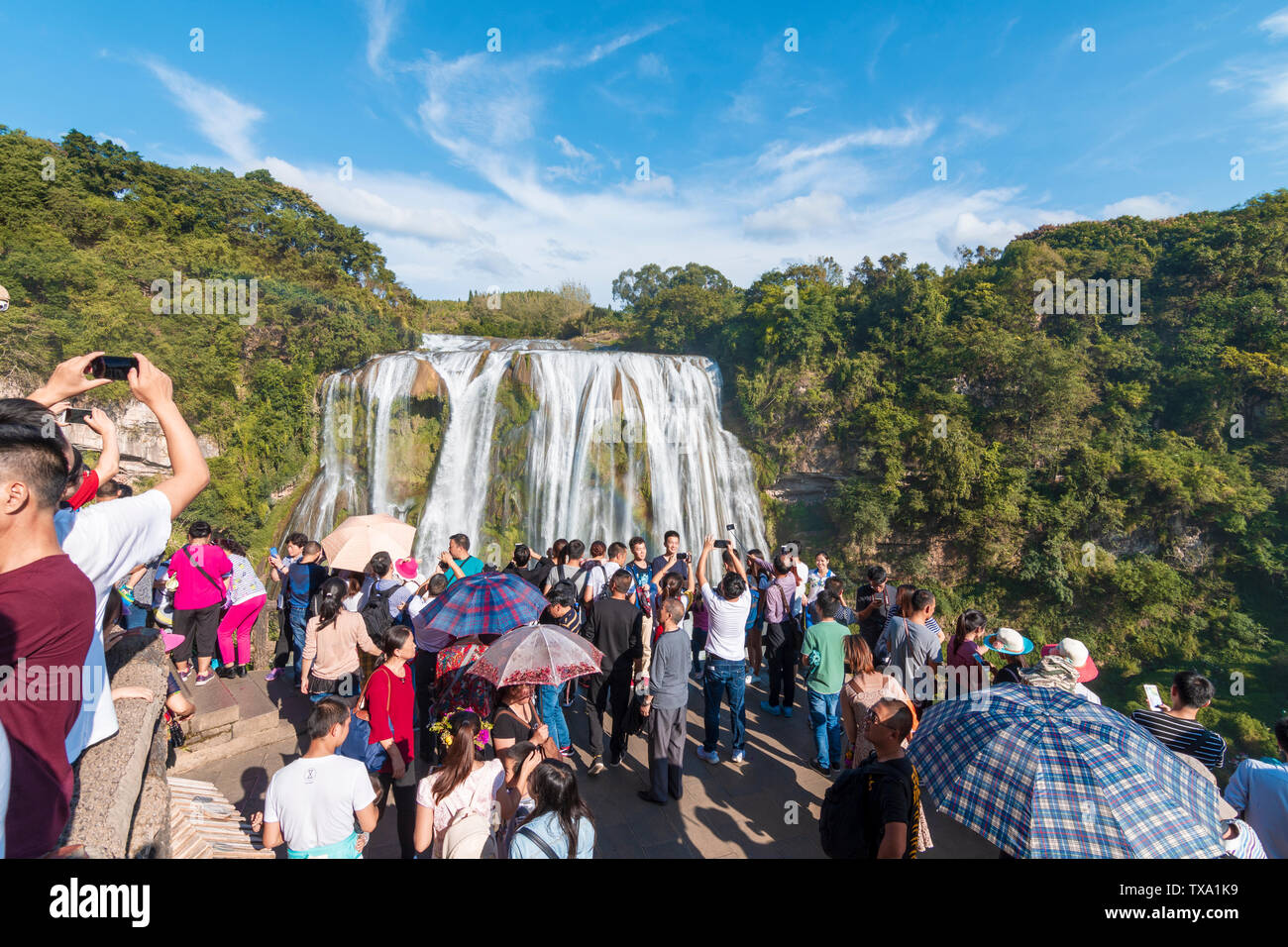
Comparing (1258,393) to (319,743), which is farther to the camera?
(1258,393)

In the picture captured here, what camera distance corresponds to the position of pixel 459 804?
8.72 feet

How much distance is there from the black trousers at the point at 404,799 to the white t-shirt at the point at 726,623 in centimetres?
254

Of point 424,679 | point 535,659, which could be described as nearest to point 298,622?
point 424,679

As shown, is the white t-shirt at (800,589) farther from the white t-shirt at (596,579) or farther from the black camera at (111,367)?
the black camera at (111,367)

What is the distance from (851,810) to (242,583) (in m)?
6.45

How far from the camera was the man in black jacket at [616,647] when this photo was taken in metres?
4.70

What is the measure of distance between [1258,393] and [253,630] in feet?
96.4

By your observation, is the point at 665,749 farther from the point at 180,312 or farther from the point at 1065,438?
the point at 180,312

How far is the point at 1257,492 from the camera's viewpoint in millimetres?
17656

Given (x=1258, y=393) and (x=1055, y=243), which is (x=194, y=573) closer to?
(x=1258, y=393)

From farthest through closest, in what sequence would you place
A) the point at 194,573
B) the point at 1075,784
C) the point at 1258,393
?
the point at 1258,393 → the point at 194,573 → the point at 1075,784

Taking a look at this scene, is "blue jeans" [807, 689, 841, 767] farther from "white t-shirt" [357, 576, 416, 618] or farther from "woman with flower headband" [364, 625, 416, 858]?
"white t-shirt" [357, 576, 416, 618]

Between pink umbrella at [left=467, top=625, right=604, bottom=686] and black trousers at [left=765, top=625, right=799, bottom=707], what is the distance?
262 centimetres
